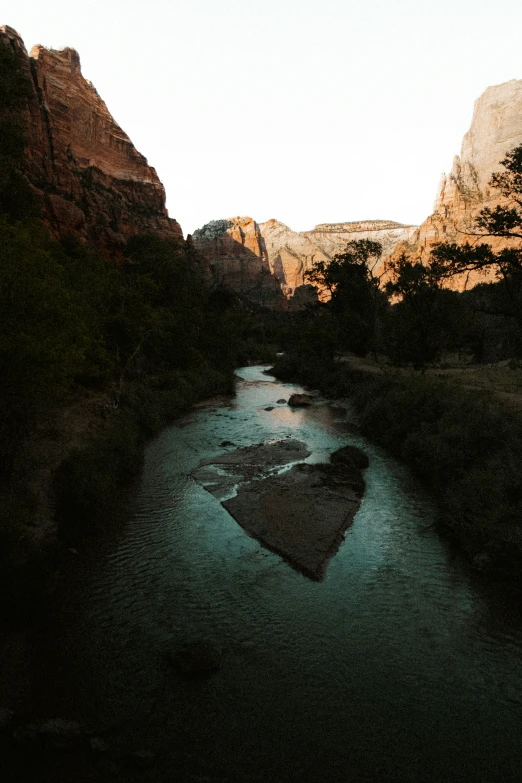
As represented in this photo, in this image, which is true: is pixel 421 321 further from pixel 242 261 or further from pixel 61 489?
pixel 242 261

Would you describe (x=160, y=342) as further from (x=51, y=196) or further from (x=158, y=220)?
(x=158, y=220)

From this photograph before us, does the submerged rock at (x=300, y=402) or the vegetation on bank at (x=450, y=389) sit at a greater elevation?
the vegetation on bank at (x=450, y=389)

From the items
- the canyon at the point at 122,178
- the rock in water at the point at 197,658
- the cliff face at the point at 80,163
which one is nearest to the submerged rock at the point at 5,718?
the rock in water at the point at 197,658

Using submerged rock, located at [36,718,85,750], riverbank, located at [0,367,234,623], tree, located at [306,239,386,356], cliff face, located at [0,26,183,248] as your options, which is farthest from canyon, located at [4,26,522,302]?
submerged rock, located at [36,718,85,750]

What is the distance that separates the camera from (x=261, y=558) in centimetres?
1231

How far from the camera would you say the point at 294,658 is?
8.48 m

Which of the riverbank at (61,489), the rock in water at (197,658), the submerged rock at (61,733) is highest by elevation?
the riverbank at (61,489)

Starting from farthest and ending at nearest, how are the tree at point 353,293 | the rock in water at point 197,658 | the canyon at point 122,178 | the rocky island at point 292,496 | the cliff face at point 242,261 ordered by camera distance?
the cliff face at point 242,261 < the canyon at point 122,178 < the tree at point 353,293 < the rocky island at point 292,496 < the rock in water at point 197,658

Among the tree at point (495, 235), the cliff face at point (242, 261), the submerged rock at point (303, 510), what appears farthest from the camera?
the cliff face at point (242, 261)

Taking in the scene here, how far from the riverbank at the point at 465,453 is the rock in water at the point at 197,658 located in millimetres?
7203

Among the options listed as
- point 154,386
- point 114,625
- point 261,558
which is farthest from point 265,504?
point 154,386

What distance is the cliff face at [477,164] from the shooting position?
146 meters

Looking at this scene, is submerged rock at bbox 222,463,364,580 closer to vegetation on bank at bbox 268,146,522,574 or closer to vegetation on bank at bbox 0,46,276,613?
vegetation on bank at bbox 268,146,522,574

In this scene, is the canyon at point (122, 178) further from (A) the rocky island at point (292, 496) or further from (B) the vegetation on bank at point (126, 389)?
(A) the rocky island at point (292, 496)
